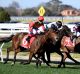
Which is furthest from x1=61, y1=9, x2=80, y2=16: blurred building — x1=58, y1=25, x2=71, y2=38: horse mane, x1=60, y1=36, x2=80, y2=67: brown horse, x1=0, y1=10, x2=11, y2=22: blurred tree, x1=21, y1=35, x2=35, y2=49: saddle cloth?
x1=58, y1=25, x2=71, y2=38: horse mane

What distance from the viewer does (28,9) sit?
125 m

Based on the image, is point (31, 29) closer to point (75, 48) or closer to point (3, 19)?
point (75, 48)

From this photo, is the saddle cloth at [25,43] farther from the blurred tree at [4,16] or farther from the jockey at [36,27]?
the blurred tree at [4,16]

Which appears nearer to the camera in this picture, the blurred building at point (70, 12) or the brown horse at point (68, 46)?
the brown horse at point (68, 46)

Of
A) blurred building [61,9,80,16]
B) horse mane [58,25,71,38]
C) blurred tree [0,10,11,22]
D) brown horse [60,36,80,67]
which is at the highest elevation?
blurred building [61,9,80,16]

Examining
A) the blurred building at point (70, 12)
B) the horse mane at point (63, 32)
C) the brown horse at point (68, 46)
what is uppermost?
the blurred building at point (70, 12)

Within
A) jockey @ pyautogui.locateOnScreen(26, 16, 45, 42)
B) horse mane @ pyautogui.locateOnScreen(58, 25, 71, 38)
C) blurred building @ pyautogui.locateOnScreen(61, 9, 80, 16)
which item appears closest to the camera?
horse mane @ pyautogui.locateOnScreen(58, 25, 71, 38)

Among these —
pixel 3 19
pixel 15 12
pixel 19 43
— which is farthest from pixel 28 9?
pixel 19 43

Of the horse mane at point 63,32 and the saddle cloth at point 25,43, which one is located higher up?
the horse mane at point 63,32

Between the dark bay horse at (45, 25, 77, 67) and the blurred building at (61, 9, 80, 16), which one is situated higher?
the blurred building at (61, 9, 80, 16)

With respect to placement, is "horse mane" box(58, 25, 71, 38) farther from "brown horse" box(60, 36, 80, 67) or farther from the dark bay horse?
"brown horse" box(60, 36, 80, 67)

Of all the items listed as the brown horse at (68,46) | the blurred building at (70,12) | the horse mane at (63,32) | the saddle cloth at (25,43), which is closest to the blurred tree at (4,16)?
the saddle cloth at (25,43)

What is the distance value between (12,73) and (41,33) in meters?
2.93

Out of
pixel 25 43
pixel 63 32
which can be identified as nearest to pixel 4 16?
pixel 25 43
